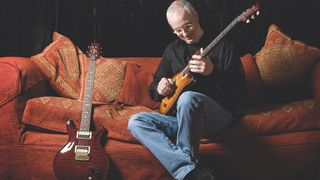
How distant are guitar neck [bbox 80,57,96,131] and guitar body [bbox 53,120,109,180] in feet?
0.27

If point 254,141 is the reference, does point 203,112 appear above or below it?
above

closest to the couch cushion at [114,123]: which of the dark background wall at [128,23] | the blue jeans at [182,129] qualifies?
the blue jeans at [182,129]

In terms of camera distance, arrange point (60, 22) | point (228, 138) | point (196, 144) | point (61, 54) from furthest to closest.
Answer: point (60, 22) < point (61, 54) < point (228, 138) < point (196, 144)

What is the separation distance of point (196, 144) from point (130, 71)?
34.7 inches

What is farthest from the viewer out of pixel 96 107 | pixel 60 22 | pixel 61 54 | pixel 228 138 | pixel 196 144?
pixel 60 22

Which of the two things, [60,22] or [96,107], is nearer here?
[96,107]

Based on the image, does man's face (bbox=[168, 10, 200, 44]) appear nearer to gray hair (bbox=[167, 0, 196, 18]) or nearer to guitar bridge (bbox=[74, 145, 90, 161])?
gray hair (bbox=[167, 0, 196, 18])

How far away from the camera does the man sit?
1.87 m

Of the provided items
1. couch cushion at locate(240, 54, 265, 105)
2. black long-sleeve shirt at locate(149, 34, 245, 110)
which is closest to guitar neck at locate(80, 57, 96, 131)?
black long-sleeve shirt at locate(149, 34, 245, 110)

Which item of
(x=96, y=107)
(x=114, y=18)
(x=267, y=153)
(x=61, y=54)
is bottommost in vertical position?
(x=267, y=153)

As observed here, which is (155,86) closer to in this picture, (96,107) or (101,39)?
(96,107)

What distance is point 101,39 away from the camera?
125 inches

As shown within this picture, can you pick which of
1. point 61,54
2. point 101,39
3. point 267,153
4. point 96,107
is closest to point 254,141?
point 267,153

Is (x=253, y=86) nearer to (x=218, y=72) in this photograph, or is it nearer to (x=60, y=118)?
(x=218, y=72)
